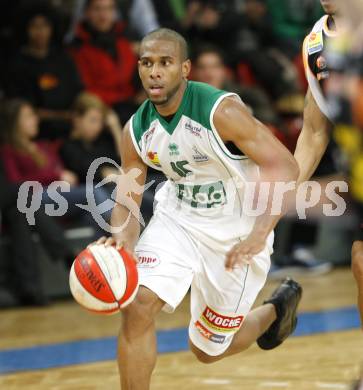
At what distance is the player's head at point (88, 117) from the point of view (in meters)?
9.56

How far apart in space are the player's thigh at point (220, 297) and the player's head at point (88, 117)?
4432 millimetres

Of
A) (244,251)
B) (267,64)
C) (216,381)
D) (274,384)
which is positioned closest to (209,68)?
(267,64)

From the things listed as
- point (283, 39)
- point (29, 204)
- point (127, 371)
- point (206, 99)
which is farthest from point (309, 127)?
point (283, 39)

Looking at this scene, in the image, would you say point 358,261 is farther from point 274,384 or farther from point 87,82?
point 87,82

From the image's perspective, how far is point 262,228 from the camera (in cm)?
483

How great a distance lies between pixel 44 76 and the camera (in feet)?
32.7

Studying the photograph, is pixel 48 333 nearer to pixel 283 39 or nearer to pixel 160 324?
pixel 160 324

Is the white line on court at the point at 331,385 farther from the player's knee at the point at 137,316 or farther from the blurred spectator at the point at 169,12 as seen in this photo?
the blurred spectator at the point at 169,12

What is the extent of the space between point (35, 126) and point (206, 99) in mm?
4492

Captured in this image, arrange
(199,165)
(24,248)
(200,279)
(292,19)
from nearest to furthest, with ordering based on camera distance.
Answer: (199,165), (200,279), (24,248), (292,19)

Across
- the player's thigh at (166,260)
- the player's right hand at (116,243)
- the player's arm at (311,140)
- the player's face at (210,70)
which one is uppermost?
the player's arm at (311,140)

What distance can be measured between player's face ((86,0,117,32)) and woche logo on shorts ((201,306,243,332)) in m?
5.61

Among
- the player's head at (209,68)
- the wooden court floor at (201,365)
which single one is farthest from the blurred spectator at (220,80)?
the wooden court floor at (201,365)

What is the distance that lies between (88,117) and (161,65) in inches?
181
